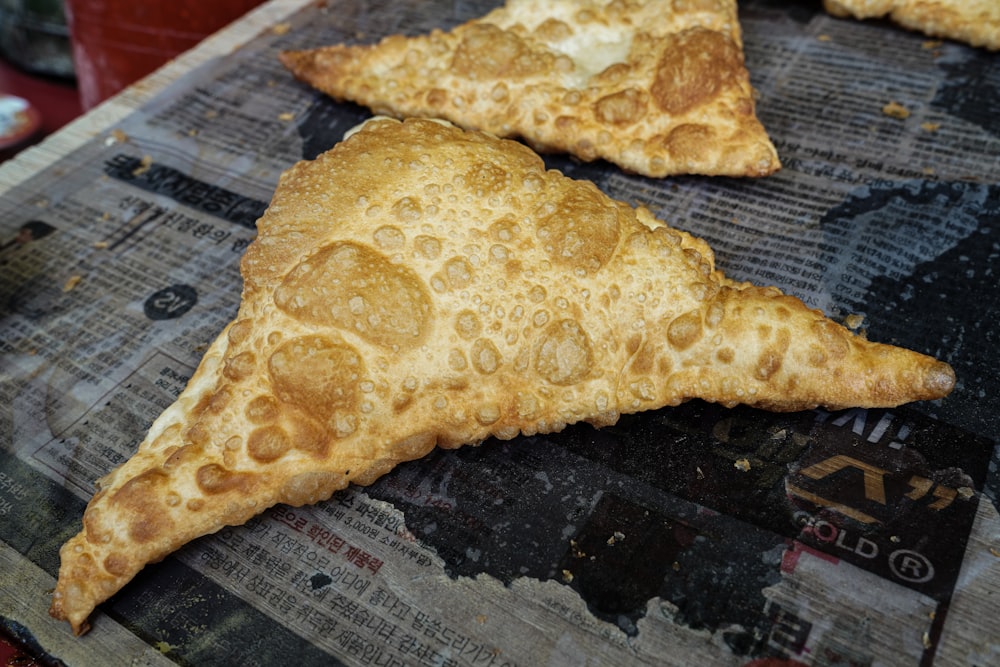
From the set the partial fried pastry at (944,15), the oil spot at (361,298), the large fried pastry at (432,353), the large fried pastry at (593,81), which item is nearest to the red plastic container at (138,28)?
the large fried pastry at (593,81)

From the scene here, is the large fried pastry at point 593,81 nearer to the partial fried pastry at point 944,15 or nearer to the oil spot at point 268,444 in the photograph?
the partial fried pastry at point 944,15

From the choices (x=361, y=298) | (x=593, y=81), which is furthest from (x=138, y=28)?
(x=361, y=298)

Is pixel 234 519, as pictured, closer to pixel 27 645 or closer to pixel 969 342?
pixel 27 645

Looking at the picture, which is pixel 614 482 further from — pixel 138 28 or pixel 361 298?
pixel 138 28

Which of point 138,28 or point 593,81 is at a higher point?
point 593,81

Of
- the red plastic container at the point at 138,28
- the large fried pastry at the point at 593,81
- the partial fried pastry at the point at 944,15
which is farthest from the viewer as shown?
the red plastic container at the point at 138,28

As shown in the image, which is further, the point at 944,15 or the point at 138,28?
the point at 138,28

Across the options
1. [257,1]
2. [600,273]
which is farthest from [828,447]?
[257,1]
